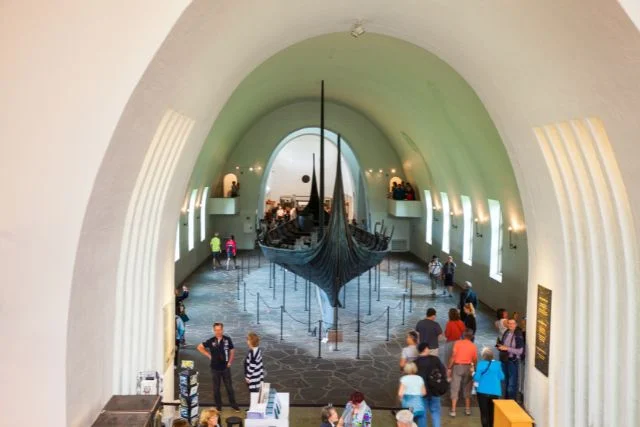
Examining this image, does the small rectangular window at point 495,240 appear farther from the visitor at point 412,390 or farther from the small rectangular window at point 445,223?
the visitor at point 412,390

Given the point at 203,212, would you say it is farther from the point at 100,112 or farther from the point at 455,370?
the point at 100,112

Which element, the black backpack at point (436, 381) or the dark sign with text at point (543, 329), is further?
the black backpack at point (436, 381)

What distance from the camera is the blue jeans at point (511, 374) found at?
955cm

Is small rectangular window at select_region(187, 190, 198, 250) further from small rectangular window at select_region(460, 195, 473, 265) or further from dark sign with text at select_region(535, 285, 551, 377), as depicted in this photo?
dark sign with text at select_region(535, 285, 551, 377)

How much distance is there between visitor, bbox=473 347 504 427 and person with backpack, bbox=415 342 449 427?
22.1 inches

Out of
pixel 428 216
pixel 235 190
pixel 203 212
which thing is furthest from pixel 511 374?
pixel 235 190

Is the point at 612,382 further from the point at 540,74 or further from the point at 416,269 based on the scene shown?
the point at 416,269

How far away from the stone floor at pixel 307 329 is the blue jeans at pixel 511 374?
786 mm

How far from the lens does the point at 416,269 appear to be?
25.9 metres

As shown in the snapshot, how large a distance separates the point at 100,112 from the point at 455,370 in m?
6.73

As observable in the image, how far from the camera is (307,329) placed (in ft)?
52.0

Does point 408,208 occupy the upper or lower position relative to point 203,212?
upper

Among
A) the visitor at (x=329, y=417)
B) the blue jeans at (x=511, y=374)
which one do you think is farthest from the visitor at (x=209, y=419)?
the blue jeans at (x=511, y=374)

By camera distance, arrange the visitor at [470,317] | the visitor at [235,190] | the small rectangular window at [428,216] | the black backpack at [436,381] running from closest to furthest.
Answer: the black backpack at [436,381] < the visitor at [470,317] < the small rectangular window at [428,216] < the visitor at [235,190]
